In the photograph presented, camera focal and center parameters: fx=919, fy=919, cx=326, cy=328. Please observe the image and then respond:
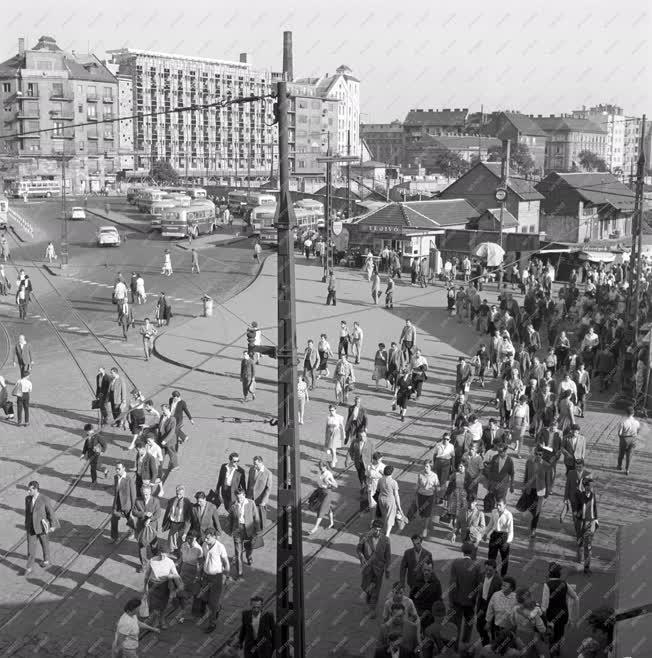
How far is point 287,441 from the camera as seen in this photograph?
26.5 feet

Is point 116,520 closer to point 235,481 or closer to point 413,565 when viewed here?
point 235,481

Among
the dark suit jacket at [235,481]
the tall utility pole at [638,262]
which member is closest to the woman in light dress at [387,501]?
the dark suit jacket at [235,481]

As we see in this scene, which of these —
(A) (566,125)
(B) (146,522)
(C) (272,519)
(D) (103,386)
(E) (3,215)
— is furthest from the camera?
(A) (566,125)

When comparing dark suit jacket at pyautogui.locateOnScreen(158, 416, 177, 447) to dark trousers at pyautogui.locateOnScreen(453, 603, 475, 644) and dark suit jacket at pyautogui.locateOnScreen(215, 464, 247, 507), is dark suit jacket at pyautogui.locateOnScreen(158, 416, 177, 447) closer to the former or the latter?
dark suit jacket at pyautogui.locateOnScreen(215, 464, 247, 507)

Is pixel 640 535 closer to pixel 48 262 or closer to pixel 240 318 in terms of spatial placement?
pixel 240 318

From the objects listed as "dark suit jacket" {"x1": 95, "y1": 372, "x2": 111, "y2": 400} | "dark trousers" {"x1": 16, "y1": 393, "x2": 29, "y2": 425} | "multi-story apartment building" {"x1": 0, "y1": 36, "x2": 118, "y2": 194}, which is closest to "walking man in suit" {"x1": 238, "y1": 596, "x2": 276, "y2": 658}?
"dark suit jacket" {"x1": 95, "y1": 372, "x2": 111, "y2": 400}

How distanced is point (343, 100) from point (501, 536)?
12807 cm

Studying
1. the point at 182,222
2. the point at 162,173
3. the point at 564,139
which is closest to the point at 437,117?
the point at 564,139

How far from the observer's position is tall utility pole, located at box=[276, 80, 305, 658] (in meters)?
7.84

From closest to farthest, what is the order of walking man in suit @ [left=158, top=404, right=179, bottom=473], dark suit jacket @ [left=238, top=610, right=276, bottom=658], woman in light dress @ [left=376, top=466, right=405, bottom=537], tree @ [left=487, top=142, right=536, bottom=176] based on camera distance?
1. dark suit jacket @ [left=238, top=610, right=276, bottom=658]
2. woman in light dress @ [left=376, top=466, right=405, bottom=537]
3. walking man in suit @ [left=158, top=404, right=179, bottom=473]
4. tree @ [left=487, top=142, right=536, bottom=176]

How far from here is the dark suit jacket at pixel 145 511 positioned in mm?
11970

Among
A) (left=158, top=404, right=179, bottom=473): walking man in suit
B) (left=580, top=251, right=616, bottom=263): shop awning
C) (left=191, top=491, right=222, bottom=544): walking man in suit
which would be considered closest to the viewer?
(left=191, top=491, right=222, bottom=544): walking man in suit

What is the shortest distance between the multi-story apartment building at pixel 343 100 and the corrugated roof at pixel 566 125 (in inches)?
1317

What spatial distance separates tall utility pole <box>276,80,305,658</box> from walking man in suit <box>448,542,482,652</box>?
7.97ft
